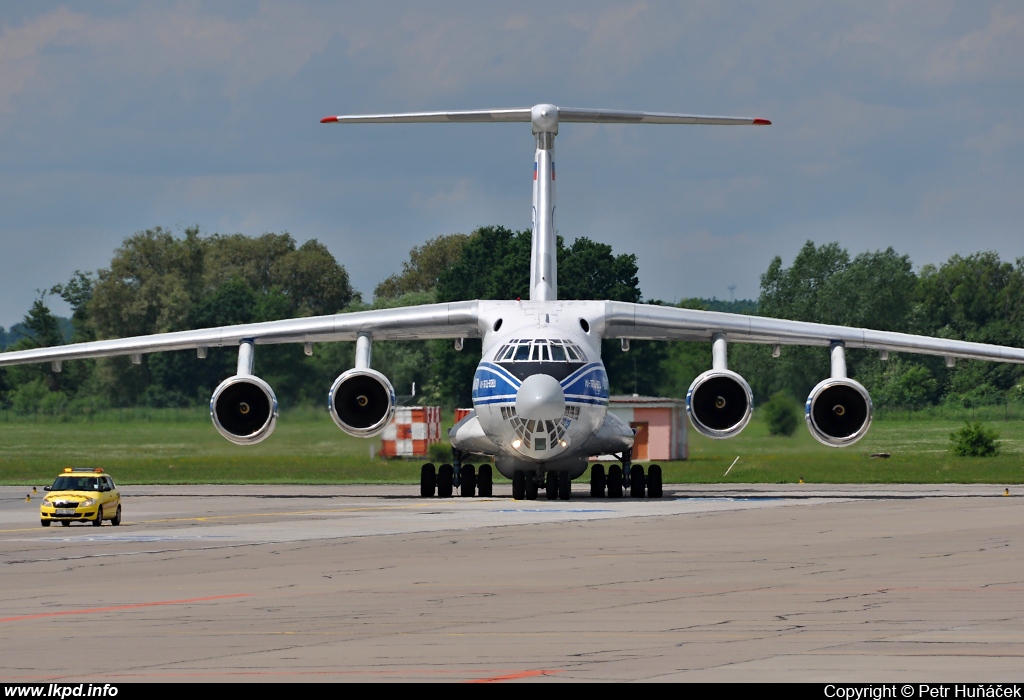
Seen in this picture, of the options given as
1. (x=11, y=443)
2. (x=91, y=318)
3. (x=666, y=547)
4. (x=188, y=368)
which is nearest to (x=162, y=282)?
(x=91, y=318)

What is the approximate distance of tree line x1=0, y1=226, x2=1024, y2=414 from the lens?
127 feet

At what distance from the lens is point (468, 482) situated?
2880cm

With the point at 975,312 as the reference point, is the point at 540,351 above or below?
below

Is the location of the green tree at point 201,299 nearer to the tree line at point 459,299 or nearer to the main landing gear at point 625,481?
the tree line at point 459,299

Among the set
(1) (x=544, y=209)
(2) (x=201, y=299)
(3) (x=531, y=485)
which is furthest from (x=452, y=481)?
(2) (x=201, y=299)

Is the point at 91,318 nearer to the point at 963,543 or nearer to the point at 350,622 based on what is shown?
the point at 963,543

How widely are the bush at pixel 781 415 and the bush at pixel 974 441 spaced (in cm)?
894

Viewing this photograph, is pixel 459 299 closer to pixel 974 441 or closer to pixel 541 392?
pixel 974 441

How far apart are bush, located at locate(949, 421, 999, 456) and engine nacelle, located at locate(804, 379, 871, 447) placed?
14185 millimetres

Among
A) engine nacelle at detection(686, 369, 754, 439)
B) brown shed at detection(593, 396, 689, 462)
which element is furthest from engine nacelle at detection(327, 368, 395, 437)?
brown shed at detection(593, 396, 689, 462)

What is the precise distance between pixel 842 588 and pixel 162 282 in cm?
5545

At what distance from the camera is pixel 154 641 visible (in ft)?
31.2

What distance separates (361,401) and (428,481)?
225 centimetres

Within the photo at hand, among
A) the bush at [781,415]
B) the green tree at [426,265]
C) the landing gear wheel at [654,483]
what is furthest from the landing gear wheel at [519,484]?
the green tree at [426,265]
